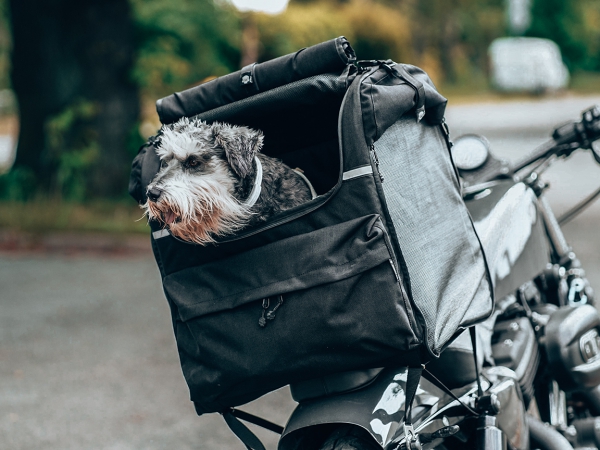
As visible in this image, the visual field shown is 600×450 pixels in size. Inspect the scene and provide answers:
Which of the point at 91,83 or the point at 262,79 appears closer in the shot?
the point at 262,79

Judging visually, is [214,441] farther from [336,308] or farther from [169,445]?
[336,308]

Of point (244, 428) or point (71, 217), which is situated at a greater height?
point (71, 217)

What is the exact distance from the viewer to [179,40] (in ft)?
36.3

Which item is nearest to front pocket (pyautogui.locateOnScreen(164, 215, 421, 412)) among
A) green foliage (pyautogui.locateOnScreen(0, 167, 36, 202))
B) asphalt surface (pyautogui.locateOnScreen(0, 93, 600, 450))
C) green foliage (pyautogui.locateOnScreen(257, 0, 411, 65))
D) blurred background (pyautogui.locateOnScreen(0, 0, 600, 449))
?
asphalt surface (pyautogui.locateOnScreen(0, 93, 600, 450))

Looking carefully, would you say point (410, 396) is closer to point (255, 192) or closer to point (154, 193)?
point (255, 192)

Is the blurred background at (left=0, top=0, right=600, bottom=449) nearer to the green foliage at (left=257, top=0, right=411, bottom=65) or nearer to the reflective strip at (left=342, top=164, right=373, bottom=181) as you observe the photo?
the green foliage at (left=257, top=0, right=411, bottom=65)

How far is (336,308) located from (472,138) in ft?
4.92

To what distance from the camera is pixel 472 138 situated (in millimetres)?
3238

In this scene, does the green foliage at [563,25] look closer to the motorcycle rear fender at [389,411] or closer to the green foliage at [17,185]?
the green foliage at [17,185]

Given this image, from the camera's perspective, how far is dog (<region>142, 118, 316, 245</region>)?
7.39 ft

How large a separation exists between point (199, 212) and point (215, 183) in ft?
0.59

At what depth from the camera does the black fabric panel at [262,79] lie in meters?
2.21

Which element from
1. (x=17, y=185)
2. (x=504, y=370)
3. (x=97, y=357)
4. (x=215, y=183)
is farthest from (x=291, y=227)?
(x=17, y=185)

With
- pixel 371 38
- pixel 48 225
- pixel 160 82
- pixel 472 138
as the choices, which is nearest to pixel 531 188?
pixel 472 138
